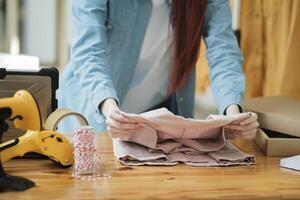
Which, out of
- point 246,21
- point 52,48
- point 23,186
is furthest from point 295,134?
point 52,48

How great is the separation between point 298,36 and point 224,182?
40.7 inches

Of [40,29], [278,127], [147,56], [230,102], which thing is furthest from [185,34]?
[40,29]

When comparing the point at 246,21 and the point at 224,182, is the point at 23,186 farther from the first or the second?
the point at 246,21

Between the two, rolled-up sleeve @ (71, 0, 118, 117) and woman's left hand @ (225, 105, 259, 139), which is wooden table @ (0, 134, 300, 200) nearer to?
woman's left hand @ (225, 105, 259, 139)

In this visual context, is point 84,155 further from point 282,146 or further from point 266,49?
point 266,49

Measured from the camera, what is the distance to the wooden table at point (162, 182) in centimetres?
77

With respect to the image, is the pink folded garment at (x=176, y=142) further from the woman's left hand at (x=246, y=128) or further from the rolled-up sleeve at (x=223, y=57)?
the rolled-up sleeve at (x=223, y=57)

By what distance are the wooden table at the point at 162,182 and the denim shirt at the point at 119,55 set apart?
10.5 inches

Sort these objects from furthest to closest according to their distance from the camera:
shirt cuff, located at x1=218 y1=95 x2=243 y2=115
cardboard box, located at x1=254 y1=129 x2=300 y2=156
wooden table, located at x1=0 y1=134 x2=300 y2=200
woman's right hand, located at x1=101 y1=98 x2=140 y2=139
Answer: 1. shirt cuff, located at x1=218 y1=95 x2=243 y2=115
2. cardboard box, located at x1=254 y1=129 x2=300 y2=156
3. woman's right hand, located at x1=101 y1=98 x2=140 y2=139
4. wooden table, located at x1=0 y1=134 x2=300 y2=200

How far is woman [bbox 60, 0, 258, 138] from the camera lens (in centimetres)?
120

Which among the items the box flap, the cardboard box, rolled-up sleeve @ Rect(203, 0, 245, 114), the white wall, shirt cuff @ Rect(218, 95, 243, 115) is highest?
rolled-up sleeve @ Rect(203, 0, 245, 114)

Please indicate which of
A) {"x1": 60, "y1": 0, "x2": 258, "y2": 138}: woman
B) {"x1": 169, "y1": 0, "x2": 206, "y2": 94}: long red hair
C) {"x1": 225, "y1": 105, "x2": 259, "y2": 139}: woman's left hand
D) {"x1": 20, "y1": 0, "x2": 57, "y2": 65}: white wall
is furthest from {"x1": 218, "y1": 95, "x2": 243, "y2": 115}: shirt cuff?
{"x1": 20, "y1": 0, "x2": 57, "y2": 65}: white wall

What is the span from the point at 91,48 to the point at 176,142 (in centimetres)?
37

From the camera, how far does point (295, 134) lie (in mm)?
1081
